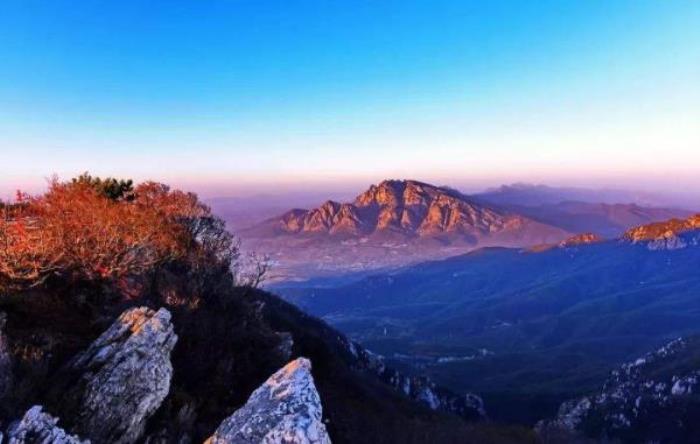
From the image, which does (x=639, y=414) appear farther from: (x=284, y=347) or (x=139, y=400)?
(x=139, y=400)

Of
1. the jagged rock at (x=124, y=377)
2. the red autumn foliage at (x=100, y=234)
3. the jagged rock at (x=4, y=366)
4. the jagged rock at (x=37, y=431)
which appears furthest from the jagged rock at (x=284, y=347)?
the jagged rock at (x=37, y=431)

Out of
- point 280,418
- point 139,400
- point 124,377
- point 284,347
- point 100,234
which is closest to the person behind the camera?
point 280,418

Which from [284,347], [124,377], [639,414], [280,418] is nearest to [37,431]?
[124,377]

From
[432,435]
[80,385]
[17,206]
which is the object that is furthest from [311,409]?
[432,435]

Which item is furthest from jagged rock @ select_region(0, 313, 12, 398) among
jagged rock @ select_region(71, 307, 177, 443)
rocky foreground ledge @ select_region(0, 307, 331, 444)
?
jagged rock @ select_region(71, 307, 177, 443)

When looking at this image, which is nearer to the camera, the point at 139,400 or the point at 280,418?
Answer: the point at 280,418

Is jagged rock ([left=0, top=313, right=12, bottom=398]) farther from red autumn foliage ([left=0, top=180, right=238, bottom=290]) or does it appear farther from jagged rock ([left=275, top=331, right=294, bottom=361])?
jagged rock ([left=275, top=331, right=294, bottom=361])
